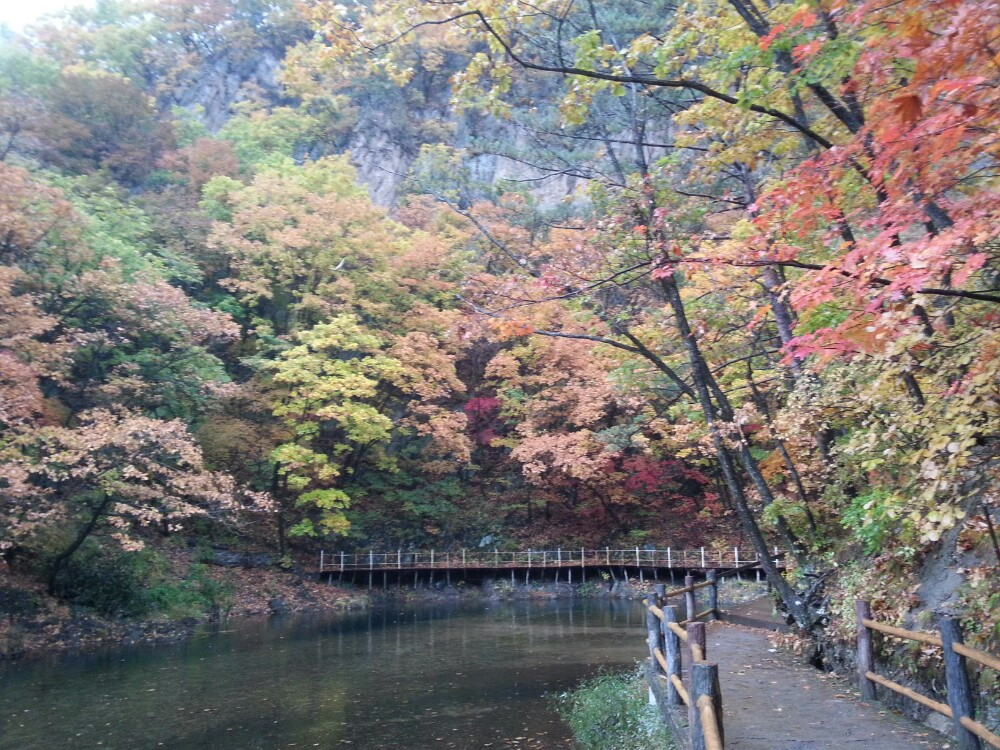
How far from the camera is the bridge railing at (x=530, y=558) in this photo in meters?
24.1

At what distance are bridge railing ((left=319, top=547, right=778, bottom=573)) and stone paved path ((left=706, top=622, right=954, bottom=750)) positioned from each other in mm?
15477

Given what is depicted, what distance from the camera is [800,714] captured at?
6320 mm

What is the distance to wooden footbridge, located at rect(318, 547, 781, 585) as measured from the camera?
24.2 meters

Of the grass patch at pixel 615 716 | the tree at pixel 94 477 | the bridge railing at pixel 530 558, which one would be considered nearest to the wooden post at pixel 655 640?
the grass patch at pixel 615 716

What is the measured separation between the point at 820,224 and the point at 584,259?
2.50 metres

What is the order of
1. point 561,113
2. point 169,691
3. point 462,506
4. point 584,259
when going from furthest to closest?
1. point 462,506
2. point 169,691
3. point 584,259
4. point 561,113

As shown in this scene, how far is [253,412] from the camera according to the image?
23.7 m

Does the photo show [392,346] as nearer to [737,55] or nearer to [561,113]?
[561,113]

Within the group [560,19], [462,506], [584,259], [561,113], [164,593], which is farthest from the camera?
[462,506]

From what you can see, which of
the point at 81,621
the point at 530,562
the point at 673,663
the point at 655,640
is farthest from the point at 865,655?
the point at 530,562

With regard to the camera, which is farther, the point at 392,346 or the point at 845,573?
the point at 392,346

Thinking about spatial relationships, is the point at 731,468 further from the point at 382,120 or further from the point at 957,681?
the point at 382,120

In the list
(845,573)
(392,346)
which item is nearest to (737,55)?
(845,573)

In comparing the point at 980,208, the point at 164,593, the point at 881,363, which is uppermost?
the point at 980,208
